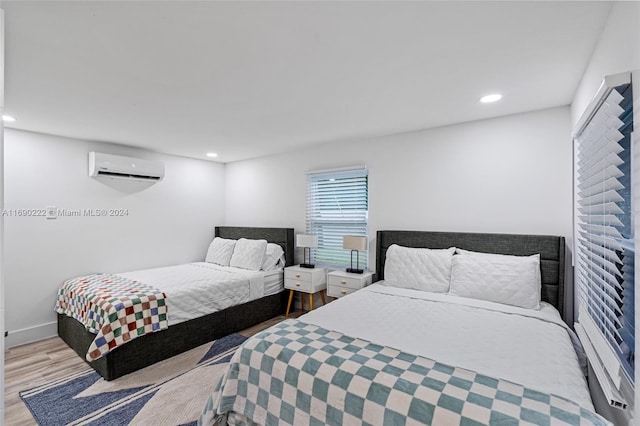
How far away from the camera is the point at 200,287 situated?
3.28 meters

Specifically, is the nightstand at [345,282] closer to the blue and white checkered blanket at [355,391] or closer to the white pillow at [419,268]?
the white pillow at [419,268]

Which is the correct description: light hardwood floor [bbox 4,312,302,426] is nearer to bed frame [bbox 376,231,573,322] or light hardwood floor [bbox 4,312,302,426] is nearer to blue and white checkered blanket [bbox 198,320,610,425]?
blue and white checkered blanket [bbox 198,320,610,425]

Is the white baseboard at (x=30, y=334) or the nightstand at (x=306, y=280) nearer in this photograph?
the white baseboard at (x=30, y=334)

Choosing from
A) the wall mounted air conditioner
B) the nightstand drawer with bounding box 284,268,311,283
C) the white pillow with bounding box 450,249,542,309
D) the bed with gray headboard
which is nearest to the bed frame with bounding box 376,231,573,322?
the bed with gray headboard

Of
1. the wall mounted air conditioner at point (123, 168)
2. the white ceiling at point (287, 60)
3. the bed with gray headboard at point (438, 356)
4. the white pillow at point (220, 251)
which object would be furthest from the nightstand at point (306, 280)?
the wall mounted air conditioner at point (123, 168)

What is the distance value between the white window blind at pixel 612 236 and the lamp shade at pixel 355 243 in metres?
2.04

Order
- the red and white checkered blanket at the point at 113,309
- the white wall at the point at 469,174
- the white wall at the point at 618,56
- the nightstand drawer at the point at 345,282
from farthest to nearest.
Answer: the nightstand drawer at the point at 345,282 < the white wall at the point at 469,174 < the red and white checkered blanket at the point at 113,309 < the white wall at the point at 618,56

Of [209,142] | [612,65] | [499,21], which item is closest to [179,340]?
[209,142]

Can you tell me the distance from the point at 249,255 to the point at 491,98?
3.28 metres

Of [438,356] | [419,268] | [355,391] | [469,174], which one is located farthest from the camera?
[469,174]

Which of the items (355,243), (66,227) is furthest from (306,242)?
(66,227)

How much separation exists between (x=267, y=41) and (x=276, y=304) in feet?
11.0

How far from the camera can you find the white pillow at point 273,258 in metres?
4.19

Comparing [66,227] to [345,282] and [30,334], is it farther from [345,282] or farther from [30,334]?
[345,282]
